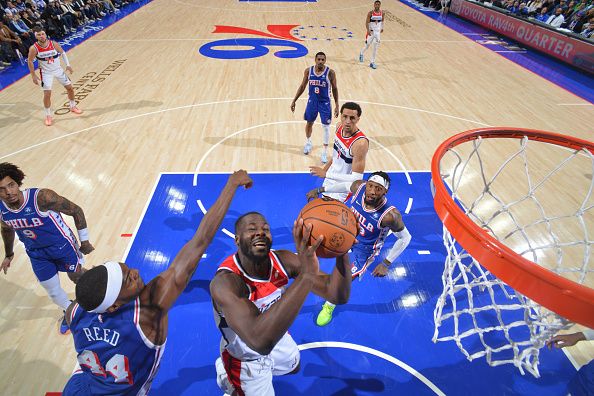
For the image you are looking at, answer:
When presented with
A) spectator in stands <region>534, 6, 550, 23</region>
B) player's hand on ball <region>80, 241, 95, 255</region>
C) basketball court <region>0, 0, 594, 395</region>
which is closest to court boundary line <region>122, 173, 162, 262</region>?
basketball court <region>0, 0, 594, 395</region>

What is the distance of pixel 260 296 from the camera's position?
2461mm

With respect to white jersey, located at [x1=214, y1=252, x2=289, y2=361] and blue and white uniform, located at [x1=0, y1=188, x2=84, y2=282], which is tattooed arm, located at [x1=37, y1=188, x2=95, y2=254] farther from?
white jersey, located at [x1=214, y1=252, x2=289, y2=361]

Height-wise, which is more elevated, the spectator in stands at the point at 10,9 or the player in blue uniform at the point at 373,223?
the spectator in stands at the point at 10,9

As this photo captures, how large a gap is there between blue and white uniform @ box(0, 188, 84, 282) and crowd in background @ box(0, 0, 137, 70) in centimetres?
1063

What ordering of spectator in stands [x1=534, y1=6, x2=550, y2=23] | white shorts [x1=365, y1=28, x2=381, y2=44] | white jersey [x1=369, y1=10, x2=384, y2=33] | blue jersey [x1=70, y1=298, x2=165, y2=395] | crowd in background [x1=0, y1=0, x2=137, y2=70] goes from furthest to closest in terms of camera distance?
spectator in stands [x1=534, y1=6, x2=550, y2=23]
crowd in background [x1=0, y1=0, x2=137, y2=70]
white shorts [x1=365, y1=28, x2=381, y2=44]
white jersey [x1=369, y1=10, x2=384, y2=33]
blue jersey [x1=70, y1=298, x2=165, y2=395]

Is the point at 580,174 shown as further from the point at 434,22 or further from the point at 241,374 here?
the point at 434,22

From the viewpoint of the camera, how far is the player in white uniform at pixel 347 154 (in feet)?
14.8

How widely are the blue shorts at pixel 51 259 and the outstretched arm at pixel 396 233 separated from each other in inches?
125

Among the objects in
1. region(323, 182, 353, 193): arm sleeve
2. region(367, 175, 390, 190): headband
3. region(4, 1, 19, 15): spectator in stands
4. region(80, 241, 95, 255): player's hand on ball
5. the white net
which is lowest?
the white net

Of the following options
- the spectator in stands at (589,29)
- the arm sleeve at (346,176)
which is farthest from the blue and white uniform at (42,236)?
the spectator in stands at (589,29)

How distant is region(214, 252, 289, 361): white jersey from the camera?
2438 mm

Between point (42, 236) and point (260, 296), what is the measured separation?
240cm

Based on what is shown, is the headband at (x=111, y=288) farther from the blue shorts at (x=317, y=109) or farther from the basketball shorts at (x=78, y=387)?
the blue shorts at (x=317, y=109)

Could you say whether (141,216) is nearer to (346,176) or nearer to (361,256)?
(346,176)
